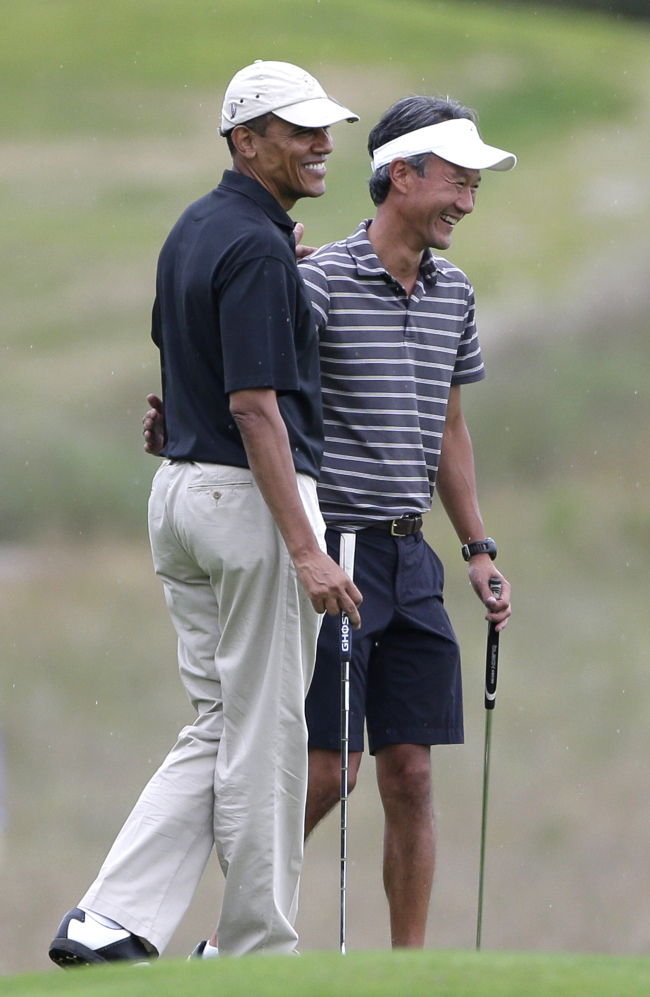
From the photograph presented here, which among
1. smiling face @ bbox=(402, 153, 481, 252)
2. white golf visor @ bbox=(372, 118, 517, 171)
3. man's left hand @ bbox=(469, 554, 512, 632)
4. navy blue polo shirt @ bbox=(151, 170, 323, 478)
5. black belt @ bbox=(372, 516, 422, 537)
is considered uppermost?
white golf visor @ bbox=(372, 118, 517, 171)

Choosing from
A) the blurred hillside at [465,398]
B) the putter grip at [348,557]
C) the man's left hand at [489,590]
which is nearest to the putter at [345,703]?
the putter grip at [348,557]

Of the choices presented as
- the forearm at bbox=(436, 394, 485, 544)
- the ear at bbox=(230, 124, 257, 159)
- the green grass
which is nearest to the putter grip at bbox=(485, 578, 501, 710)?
the forearm at bbox=(436, 394, 485, 544)

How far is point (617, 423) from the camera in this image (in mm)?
13289

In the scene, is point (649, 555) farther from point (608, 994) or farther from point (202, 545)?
point (608, 994)

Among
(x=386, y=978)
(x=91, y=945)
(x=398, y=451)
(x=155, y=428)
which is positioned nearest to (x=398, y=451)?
(x=398, y=451)

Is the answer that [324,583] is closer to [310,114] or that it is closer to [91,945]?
[91,945]

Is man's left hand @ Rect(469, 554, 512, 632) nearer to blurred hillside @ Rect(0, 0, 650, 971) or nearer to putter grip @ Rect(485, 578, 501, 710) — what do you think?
putter grip @ Rect(485, 578, 501, 710)

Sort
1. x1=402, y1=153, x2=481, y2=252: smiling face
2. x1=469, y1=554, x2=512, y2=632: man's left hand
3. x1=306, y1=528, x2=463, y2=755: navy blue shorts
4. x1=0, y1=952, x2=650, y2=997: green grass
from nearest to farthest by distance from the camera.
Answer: x1=0, y1=952, x2=650, y2=997: green grass < x1=306, y1=528, x2=463, y2=755: navy blue shorts < x1=402, y1=153, x2=481, y2=252: smiling face < x1=469, y1=554, x2=512, y2=632: man's left hand

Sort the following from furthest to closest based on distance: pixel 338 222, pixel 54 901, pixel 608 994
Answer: pixel 338 222, pixel 54 901, pixel 608 994

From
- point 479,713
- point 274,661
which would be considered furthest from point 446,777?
point 274,661

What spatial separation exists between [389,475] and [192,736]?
75cm

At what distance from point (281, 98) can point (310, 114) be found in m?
0.06

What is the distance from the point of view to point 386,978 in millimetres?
2078

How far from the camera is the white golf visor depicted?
12.0 feet
